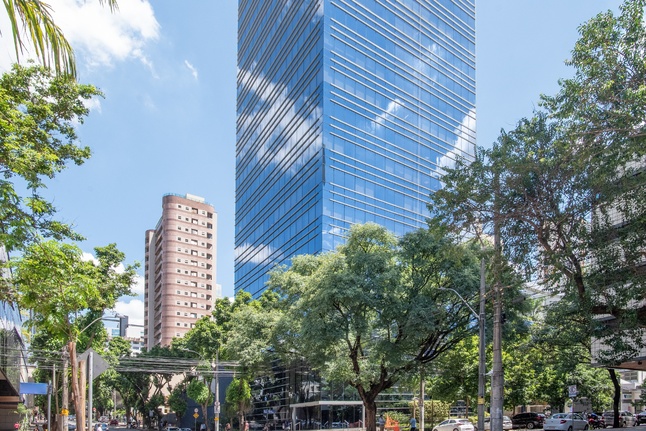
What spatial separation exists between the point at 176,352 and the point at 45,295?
217 feet

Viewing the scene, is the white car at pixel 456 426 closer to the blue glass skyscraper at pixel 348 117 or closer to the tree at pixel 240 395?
the tree at pixel 240 395

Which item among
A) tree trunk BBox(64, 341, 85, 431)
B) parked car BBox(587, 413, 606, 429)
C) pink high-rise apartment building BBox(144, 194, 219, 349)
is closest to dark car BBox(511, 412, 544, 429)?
parked car BBox(587, 413, 606, 429)

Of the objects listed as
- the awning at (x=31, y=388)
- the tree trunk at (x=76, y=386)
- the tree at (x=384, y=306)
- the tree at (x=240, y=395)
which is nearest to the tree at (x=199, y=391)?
the tree at (x=240, y=395)

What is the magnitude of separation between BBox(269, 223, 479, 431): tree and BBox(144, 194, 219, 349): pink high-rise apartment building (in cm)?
9179

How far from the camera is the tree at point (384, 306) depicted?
1289 inches

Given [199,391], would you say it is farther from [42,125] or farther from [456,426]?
[42,125]

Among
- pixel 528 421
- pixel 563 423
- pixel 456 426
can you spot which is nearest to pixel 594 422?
pixel 528 421

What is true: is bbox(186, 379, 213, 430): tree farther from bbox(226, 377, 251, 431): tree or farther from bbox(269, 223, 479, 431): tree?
bbox(269, 223, 479, 431): tree

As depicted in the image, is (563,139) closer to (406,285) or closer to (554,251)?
(554,251)

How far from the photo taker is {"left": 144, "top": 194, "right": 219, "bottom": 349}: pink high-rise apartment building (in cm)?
12675

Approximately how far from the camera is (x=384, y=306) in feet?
109

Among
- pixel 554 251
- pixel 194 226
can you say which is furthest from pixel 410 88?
pixel 194 226

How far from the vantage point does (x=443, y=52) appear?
78.2m

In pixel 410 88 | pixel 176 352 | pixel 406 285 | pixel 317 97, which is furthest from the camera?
pixel 176 352
